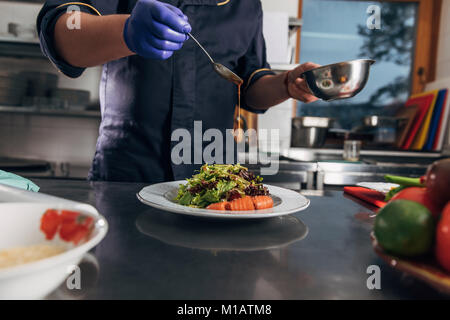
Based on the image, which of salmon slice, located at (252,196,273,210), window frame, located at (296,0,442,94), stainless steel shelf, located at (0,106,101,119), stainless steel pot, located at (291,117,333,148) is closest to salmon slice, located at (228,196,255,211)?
salmon slice, located at (252,196,273,210)

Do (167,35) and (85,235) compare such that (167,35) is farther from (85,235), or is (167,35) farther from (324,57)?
(324,57)

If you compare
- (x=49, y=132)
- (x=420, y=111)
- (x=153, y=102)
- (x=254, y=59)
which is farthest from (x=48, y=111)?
(x=420, y=111)

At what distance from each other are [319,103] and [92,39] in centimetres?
256

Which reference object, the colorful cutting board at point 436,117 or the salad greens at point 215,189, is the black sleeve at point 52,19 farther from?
the colorful cutting board at point 436,117

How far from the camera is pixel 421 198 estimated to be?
16.9 inches

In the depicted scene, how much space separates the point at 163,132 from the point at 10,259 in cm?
94

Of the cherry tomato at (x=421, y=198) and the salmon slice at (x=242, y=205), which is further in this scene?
the salmon slice at (x=242, y=205)

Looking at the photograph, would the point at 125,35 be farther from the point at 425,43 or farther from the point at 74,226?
the point at 425,43

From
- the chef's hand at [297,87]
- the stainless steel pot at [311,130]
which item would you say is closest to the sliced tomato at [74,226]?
the chef's hand at [297,87]

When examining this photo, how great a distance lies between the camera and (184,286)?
382 mm

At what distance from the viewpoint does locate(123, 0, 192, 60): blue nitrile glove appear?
861 mm

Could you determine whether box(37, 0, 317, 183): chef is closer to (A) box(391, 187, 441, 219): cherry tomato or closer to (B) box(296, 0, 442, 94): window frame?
(A) box(391, 187, 441, 219): cherry tomato

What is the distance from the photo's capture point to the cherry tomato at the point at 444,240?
0.37 meters

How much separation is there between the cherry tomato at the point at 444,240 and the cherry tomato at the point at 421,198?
0.03m
